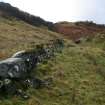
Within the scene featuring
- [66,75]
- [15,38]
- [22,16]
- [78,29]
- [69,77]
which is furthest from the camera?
[22,16]

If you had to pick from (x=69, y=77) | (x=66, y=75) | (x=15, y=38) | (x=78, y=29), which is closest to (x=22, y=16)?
(x=78, y=29)

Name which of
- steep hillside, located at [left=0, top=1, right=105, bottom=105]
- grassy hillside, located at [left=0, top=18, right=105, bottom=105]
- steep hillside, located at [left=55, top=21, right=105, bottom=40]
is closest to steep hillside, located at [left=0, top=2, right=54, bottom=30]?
steep hillside, located at [left=55, top=21, right=105, bottom=40]

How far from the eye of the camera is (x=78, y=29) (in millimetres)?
64375

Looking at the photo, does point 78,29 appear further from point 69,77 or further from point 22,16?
point 69,77

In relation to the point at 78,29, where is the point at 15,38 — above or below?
below

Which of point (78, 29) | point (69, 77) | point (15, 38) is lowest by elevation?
point (69, 77)

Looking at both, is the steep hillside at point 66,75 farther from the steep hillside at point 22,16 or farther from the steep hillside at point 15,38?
the steep hillside at point 22,16

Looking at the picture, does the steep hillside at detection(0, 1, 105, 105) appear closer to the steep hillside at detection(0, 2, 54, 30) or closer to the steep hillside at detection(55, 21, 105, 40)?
the steep hillside at detection(55, 21, 105, 40)

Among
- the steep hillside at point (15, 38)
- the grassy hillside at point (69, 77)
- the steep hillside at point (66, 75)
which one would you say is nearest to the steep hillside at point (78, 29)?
the steep hillside at point (15, 38)

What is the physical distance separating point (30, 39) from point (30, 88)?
21.5 metres

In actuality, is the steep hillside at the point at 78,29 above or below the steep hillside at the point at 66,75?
above

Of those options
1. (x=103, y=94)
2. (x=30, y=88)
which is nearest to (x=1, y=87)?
(x=30, y=88)

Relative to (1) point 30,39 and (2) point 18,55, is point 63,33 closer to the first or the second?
(1) point 30,39

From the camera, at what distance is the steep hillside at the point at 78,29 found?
198ft
